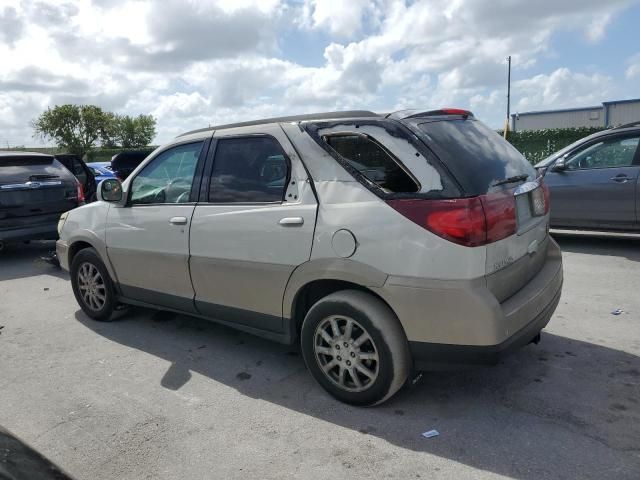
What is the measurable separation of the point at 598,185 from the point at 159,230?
5.98m

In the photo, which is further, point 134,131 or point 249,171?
point 134,131

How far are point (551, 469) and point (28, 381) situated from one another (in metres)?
3.57

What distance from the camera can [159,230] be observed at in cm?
427

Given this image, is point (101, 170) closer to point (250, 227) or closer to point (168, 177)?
point (168, 177)

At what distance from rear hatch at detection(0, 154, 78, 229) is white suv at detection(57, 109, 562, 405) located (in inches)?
196

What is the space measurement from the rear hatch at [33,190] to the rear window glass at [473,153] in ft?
23.4

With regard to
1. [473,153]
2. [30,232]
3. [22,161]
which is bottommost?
[30,232]

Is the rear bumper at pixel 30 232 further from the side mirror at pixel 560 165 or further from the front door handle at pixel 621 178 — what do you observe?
the front door handle at pixel 621 178

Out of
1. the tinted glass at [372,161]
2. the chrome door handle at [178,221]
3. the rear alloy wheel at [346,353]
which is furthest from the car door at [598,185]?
the chrome door handle at [178,221]

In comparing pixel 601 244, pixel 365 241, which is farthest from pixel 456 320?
pixel 601 244

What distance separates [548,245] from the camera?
152 inches

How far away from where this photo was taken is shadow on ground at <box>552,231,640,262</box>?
23.8 feet

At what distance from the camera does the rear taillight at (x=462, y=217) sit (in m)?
2.79

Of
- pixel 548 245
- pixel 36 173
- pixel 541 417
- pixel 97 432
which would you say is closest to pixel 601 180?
pixel 548 245
